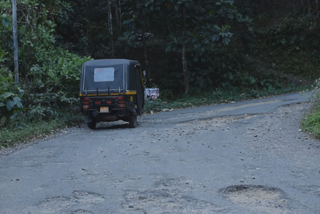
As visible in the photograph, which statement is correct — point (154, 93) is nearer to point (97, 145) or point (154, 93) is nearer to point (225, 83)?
point (225, 83)

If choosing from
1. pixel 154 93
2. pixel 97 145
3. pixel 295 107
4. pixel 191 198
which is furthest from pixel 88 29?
pixel 191 198

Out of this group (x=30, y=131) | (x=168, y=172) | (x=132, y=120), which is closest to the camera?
(x=168, y=172)

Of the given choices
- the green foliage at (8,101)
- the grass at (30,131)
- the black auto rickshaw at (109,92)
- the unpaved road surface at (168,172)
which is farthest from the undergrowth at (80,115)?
the black auto rickshaw at (109,92)

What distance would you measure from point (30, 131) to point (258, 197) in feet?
29.7

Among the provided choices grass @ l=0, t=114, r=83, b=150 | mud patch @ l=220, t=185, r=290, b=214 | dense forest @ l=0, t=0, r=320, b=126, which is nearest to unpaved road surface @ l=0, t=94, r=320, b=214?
mud patch @ l=220, t=185, r=290, b=214

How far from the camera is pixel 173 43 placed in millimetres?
26656

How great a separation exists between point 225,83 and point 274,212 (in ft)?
77.6

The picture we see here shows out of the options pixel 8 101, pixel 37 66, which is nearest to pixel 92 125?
pixel 8 101

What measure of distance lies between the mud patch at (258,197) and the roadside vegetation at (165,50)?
7.03m

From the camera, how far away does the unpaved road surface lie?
657 cm

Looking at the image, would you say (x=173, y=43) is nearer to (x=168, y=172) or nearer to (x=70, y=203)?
(x=168, y=172)

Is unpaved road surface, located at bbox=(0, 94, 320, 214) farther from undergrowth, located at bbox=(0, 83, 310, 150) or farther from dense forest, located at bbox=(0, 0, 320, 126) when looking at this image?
dense forest, located at bbox=(0, 0, 320, 126)

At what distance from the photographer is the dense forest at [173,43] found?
18219 millimetres

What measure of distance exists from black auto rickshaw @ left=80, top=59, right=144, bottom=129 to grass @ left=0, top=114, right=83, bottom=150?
1.15m
